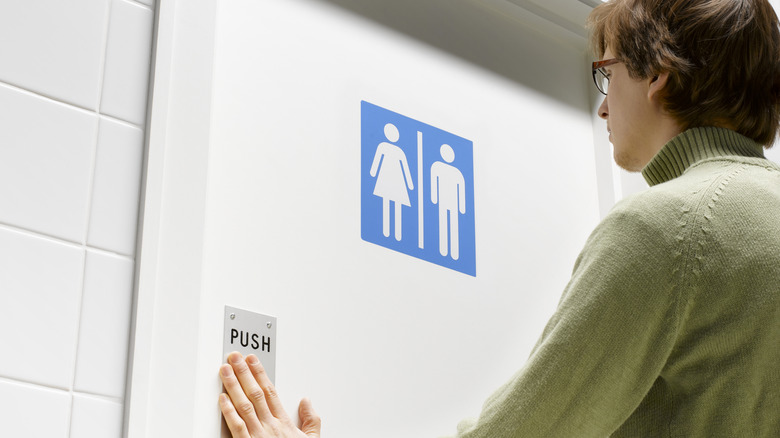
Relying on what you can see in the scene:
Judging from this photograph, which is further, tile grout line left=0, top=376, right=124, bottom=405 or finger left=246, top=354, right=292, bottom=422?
finger left=246, top=354, right=292, bottom=422

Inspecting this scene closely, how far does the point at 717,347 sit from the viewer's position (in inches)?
38.6

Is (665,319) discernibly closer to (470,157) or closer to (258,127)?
(258,127)

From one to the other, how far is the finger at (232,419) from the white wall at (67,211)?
0.15 m

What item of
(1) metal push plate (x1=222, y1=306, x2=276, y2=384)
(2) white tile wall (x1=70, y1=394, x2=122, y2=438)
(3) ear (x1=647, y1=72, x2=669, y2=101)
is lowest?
(2) white tile wall (x1=70, y1=394, x2=122, y2=438)

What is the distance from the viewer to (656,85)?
4.07ft

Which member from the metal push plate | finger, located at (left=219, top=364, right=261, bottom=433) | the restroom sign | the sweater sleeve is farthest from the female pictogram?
the sweater sleeve

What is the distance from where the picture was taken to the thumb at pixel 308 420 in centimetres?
134

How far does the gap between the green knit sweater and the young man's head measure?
0.71ft

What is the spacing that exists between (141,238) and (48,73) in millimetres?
Result: 232

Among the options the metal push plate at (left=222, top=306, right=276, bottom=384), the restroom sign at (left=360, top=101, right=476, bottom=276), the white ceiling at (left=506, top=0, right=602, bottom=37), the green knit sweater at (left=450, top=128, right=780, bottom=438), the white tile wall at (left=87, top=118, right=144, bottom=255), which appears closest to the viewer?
the green knit sweater at (left=450, top=128, right=780, bottom=438)

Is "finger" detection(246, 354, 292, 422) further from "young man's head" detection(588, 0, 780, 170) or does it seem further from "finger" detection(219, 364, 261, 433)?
"young man's head" detection(588, 0, 780, 170)

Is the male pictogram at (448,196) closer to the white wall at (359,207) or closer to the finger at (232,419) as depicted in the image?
the white wall at (359,207)

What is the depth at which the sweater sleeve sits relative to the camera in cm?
99

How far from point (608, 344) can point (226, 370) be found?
53 cm
